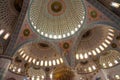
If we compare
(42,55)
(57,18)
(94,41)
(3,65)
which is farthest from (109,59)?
(3,65)

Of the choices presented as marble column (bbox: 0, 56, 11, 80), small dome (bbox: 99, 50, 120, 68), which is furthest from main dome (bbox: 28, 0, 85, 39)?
small dome (bbox: 99, 50, 120, 68)

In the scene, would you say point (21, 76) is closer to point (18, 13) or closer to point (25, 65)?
point (25, 65)

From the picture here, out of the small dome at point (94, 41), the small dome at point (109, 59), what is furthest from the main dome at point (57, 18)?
the small dome at point (109, 59)

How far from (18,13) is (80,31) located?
23.5 ft

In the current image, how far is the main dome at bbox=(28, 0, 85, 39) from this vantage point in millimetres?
19422

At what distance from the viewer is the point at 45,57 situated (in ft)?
79.8

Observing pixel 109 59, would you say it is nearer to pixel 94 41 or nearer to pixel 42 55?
pixel 94 41

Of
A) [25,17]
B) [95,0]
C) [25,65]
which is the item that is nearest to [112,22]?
[95,0]

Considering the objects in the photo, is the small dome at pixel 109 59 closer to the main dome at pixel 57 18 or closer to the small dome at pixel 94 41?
the small dome at pixel 94 41

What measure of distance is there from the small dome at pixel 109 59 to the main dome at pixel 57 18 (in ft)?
23.7

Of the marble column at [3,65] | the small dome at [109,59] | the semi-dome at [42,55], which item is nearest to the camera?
the marble column at [3,65]

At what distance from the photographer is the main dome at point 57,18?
63.7 feet

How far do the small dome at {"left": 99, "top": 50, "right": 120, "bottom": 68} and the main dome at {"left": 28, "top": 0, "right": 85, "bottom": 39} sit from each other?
7217 mm

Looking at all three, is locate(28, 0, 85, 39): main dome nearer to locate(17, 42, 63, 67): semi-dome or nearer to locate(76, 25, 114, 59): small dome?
locate(76, 25, 114, 59): small dome
